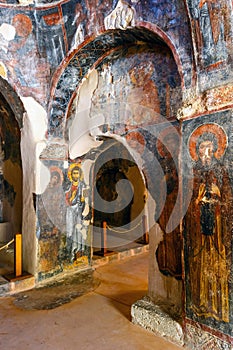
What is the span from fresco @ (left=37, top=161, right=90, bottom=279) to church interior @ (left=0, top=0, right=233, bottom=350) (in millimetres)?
21

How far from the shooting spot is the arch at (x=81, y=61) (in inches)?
150

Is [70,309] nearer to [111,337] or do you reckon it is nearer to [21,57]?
[111,337]

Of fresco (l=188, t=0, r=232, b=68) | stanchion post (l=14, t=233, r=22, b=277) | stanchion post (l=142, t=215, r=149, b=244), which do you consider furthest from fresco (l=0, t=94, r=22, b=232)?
fresco (l=188, t=0, r=232, b=68)

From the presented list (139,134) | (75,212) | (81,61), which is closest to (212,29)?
(139,134)

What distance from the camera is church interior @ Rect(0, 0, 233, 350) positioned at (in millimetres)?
2934

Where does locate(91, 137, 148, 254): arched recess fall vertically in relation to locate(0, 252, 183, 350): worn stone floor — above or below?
above

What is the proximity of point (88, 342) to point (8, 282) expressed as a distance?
206 cm

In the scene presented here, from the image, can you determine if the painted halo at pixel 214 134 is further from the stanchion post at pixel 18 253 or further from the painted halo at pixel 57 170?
the stanchion post at pixel 18 253

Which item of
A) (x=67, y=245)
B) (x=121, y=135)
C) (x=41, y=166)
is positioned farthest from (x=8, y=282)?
(x=121, y=135)

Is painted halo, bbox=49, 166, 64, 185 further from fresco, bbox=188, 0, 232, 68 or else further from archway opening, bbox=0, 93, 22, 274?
fresco, bbox=188, 0, 232, 68

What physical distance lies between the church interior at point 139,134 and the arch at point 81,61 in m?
0.02

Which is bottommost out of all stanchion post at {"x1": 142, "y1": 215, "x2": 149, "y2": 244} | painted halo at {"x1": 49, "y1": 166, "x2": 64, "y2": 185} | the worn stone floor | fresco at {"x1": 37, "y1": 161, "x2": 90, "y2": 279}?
the worn stone floor

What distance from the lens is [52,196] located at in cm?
542

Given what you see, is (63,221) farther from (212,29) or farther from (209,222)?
(212,29)
